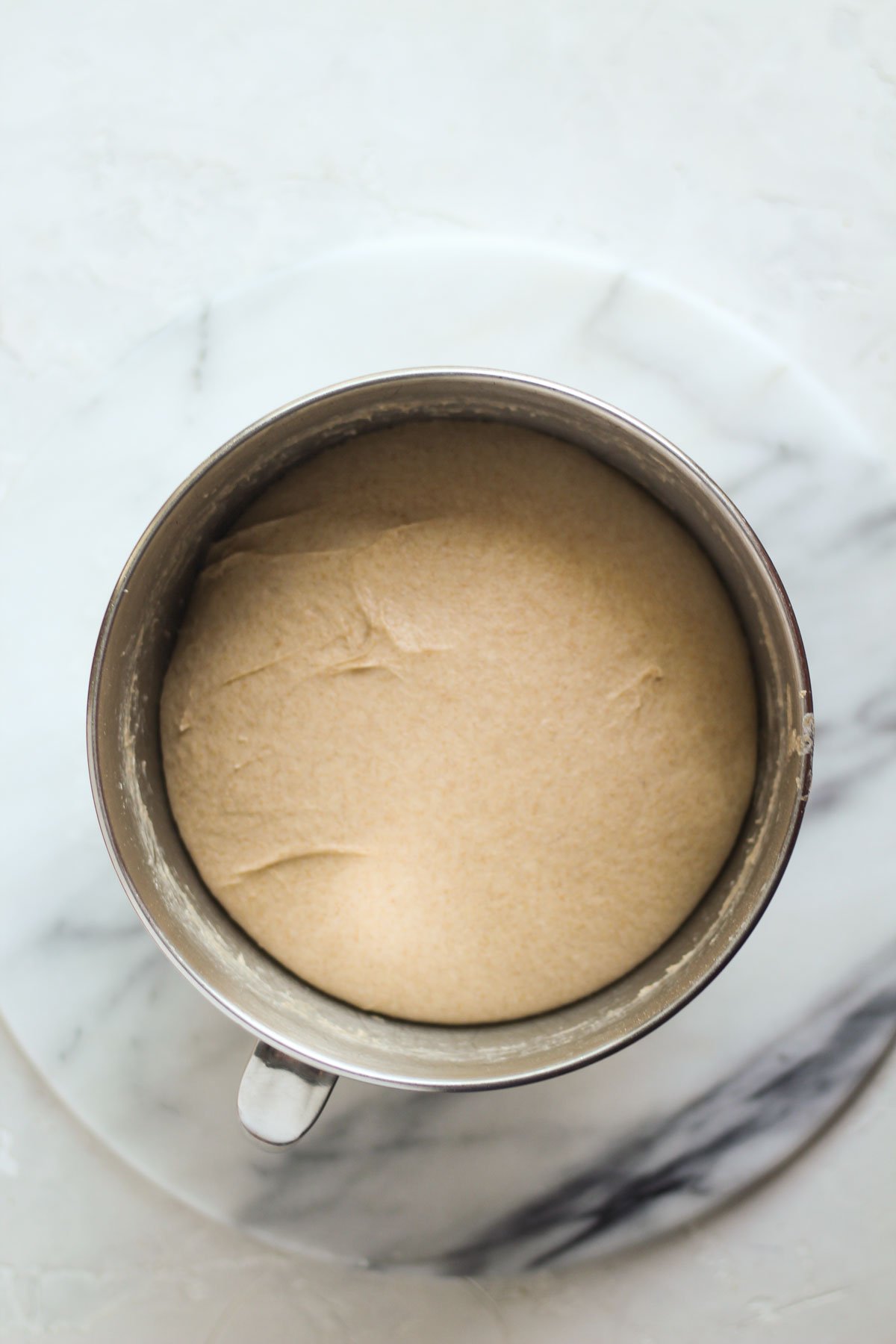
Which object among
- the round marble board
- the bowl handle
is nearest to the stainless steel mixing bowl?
the bowl handle

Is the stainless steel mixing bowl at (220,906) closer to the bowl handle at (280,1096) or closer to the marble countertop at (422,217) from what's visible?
the bowl handle at (280,1096)

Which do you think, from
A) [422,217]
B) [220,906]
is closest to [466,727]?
[220,906]

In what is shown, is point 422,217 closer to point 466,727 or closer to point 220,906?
point 466,727

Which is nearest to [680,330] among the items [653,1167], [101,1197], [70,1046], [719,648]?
[719,648]

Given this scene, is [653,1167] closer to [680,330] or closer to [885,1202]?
[885,1202]

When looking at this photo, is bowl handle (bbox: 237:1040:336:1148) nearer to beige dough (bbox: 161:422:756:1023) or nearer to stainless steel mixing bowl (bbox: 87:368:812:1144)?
stainless steel mixing bowl (bbox: 87:368:812:1144)

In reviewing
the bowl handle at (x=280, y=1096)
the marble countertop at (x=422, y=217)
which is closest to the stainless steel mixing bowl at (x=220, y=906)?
→ the bowl handle at (x=280, y=1096)
